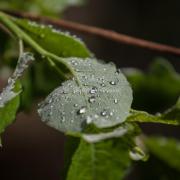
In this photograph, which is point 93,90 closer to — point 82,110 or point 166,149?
point 82,110

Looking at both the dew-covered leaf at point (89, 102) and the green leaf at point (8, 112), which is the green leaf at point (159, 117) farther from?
the green leaf at point (8, 112)

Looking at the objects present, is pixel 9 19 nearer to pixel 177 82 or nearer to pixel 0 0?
pixel 0 0

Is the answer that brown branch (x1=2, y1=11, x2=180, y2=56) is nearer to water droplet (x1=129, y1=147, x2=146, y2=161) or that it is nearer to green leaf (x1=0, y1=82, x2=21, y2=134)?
water droplet (x1=129, y1=147, x2=146, y2=161)

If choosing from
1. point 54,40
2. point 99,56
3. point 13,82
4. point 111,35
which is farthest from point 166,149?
point 99,56

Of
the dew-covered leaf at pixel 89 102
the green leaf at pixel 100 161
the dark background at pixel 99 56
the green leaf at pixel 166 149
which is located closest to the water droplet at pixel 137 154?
the green leaf at pixel 100 161

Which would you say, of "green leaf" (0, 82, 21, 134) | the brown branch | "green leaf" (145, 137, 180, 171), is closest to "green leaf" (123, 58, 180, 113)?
"green leaf" (145, 137, 180, 171)
